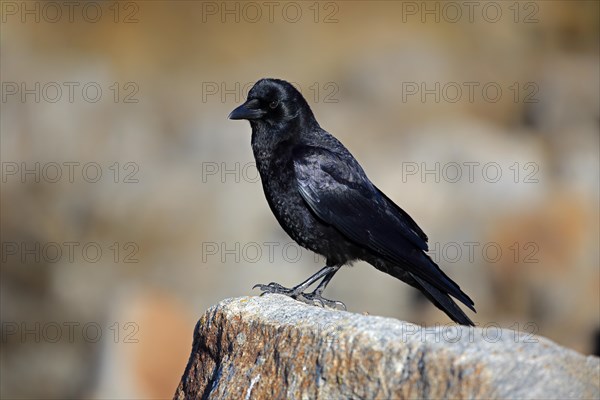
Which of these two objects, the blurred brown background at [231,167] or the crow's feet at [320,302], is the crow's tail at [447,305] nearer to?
the crow's feet at [320,302]

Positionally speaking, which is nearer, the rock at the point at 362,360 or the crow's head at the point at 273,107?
the rock at the point at 362,360

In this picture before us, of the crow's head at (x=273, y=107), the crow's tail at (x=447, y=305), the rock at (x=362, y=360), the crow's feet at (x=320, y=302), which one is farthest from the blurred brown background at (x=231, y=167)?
the rock at (x=362, y=360)

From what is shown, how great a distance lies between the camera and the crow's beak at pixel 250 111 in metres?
7.31

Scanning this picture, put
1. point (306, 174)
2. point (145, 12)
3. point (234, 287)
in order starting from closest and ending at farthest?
point (306, 174)
point (234, 287)
point (145, 12)

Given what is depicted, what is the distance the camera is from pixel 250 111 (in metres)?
7.36

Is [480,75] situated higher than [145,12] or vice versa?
[145,12]

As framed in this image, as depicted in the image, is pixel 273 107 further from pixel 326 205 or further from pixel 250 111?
pixel 326 205

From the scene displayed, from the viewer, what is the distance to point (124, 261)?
13305 millimetres

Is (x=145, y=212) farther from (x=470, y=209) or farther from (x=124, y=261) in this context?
(x=470, y=209)

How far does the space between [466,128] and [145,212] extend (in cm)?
469

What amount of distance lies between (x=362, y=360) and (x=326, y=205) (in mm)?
2824

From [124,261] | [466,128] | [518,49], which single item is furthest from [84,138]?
[518,49]

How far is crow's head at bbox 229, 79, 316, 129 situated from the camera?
7.37 meters

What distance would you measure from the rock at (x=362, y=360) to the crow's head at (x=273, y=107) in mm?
2210
